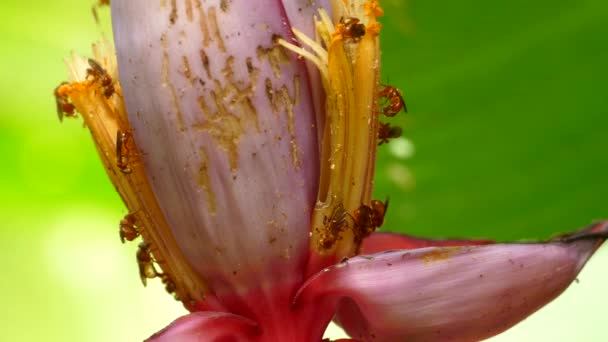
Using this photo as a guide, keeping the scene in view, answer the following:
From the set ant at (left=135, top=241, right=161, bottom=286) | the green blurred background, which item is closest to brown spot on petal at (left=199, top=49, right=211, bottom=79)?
ant at (left=135, top=241, right=161, bottom=286)

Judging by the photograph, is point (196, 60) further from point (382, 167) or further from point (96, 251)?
point (96, 251)

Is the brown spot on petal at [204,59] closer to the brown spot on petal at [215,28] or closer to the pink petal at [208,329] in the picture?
the brown spot on petal at [215,28]

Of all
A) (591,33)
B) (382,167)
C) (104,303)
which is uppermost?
(591,33)

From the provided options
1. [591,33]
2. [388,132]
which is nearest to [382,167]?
[591,33]

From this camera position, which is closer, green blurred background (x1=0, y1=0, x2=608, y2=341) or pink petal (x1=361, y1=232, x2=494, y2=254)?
pink petal (x1=361, y1=232, x2=494, y2=254)

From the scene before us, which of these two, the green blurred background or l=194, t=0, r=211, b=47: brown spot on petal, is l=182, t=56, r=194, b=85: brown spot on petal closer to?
l=194, t=0, r=211, b=47: brown spot on petal

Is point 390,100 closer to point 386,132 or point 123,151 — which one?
point 386,132
